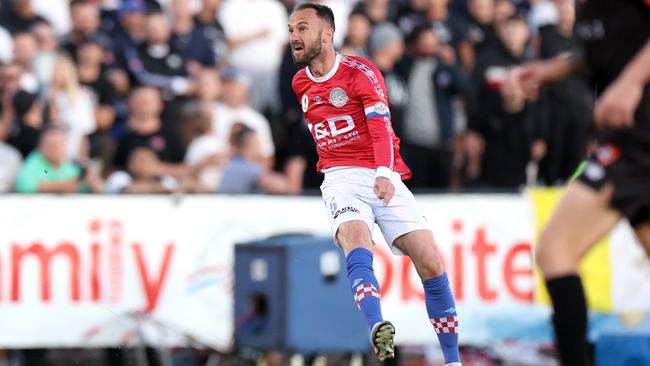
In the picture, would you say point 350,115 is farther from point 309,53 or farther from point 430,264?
point 430,264

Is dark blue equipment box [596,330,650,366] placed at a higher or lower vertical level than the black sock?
lower

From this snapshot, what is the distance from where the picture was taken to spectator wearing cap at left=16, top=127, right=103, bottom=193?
41.4ft

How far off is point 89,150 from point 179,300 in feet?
6.46

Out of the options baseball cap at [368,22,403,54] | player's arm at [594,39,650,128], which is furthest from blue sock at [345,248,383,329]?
baseball cap at [368,22,403,54]

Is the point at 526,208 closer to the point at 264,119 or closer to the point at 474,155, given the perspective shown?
the point at 474,155

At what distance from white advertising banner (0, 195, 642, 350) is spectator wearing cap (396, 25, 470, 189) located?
4.42 ft

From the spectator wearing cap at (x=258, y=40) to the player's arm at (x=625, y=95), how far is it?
8951mm

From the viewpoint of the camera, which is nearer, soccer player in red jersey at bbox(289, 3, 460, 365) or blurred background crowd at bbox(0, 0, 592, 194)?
soccer player in red jersey at bbox(289, 3, 460, 365)

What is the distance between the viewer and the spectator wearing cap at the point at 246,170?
12953 millimetres

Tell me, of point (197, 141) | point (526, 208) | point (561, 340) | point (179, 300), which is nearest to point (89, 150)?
point (197, 141)

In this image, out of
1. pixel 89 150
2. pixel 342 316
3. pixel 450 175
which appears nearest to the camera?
pixel 342 316

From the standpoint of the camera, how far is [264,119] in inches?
551

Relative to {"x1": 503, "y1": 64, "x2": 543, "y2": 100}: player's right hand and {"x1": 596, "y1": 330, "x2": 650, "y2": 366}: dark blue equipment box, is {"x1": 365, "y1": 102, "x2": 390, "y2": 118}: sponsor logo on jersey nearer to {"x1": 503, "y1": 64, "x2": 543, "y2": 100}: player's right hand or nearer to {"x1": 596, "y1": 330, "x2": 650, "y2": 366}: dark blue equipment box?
{"x1": 503, "y1": 64, "x2": 543, "y2": 100}: player's right hand

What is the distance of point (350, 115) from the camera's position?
26.7ft
